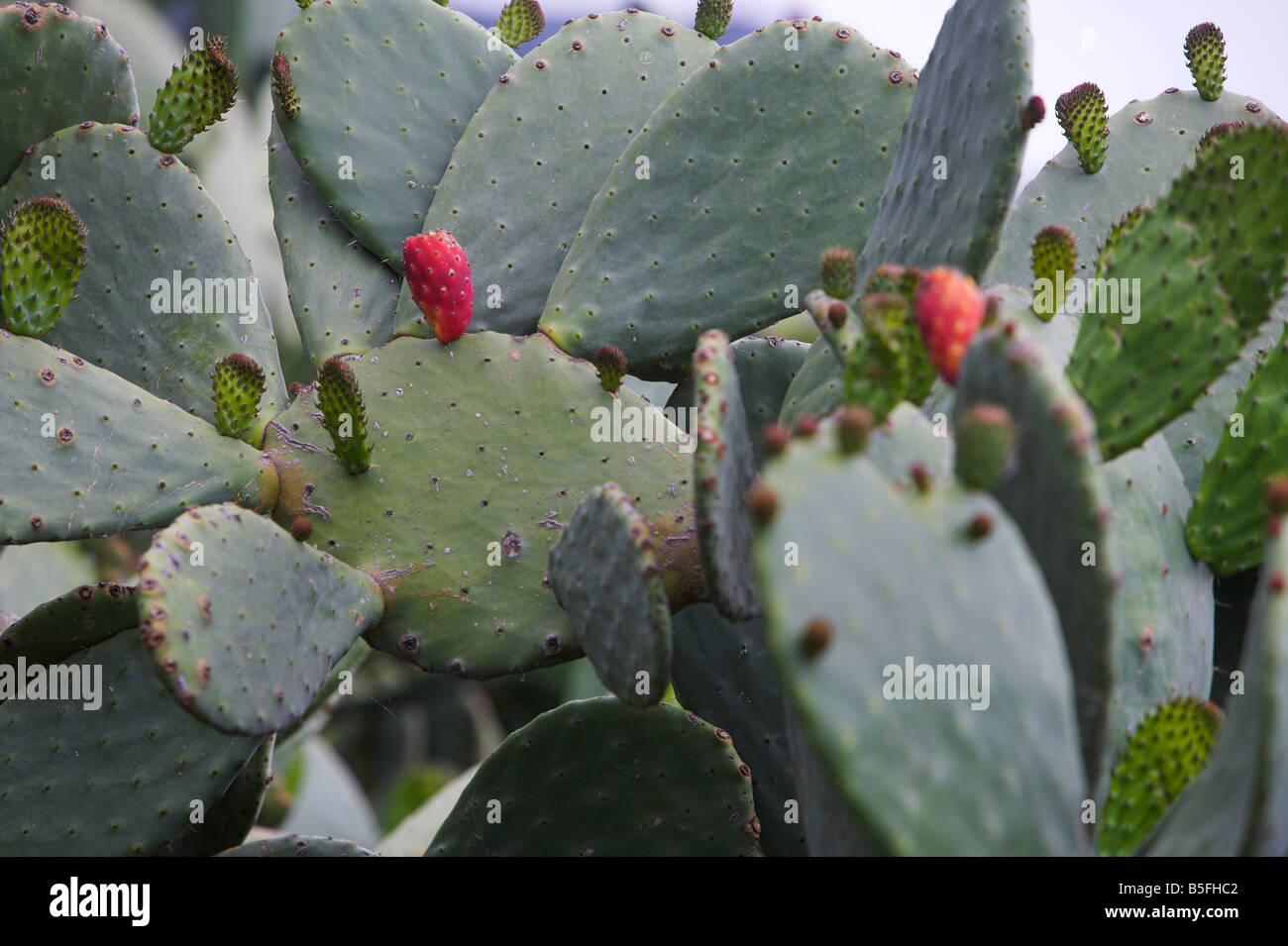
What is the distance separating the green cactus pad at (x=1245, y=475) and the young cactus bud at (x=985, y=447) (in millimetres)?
529

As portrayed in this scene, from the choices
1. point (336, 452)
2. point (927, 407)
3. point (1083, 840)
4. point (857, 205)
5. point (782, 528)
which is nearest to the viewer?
point (782, 528)

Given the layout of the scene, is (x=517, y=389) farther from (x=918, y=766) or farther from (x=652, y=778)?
(x=918, y=766)

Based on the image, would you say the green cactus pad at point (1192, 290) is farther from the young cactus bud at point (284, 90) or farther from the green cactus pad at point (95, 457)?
the young cactus bud at point (284, 90)

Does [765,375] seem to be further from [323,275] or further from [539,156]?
[323,275]


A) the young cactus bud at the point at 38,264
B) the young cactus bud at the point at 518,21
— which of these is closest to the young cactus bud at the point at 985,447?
the young cactus bud at the point at 38,264

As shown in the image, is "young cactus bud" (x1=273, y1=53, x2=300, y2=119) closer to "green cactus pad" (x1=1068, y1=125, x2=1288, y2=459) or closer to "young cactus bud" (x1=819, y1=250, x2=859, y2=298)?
"young cactus bud" (x1=819, y1=250, x2=859, y2=298)

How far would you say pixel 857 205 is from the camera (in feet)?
4.54

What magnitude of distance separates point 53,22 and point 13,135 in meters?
0.15

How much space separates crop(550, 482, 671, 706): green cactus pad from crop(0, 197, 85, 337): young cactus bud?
2.09 feet

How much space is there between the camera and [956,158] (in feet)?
3.63

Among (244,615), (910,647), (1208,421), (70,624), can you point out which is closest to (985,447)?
(910,647)

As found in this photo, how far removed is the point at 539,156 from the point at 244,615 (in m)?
0.76

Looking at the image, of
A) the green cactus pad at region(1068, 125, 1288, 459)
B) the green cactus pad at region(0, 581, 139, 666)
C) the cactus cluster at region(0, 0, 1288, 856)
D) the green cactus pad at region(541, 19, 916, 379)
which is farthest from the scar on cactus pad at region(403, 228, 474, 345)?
the green cactus pad at region(1068, 125, 1288, 459)

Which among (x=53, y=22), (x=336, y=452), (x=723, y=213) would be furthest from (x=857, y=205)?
(x=53, y=22)
